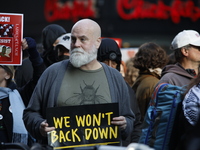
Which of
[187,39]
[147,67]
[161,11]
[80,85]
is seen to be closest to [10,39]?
[80,85]

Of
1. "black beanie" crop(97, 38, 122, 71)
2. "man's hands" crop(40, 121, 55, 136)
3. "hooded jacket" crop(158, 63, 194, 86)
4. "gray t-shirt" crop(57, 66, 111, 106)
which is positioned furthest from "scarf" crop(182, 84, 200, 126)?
"black beanie" crop(97, 38, 122, 71)

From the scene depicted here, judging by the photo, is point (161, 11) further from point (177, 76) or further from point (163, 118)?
point (163, 118)

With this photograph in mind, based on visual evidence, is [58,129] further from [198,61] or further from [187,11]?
[187,11]

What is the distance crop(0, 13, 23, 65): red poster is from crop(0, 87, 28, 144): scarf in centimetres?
43

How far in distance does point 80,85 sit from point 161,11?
18112mm

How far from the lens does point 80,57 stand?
4324 mm

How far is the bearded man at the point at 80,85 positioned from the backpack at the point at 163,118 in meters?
0.26

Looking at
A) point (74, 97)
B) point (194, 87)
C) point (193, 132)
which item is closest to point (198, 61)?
point (194, 87)

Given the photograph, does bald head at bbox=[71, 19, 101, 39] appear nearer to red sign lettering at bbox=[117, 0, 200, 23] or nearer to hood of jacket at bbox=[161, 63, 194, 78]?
hood of jacket at bbox=[161, 63, 194, 78]

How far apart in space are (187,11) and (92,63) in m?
18.3

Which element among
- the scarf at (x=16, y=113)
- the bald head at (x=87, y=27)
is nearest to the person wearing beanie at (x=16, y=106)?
the scarf at (x=16, y=113)

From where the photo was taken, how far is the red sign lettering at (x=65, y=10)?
2158 centimetres

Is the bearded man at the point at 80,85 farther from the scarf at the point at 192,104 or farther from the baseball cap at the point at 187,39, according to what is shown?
the baseball cap at the point at 187,39

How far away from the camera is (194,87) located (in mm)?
4258
